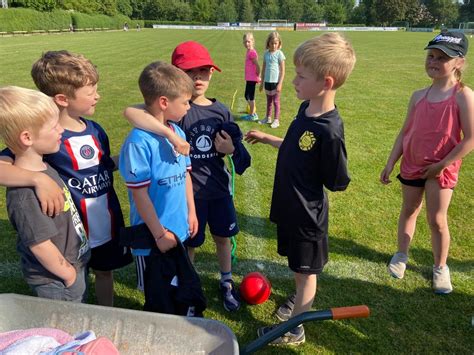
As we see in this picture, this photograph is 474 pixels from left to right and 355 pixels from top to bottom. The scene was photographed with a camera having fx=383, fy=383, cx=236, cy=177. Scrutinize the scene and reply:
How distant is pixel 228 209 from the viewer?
295 cm

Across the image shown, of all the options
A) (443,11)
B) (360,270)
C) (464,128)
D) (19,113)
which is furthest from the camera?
(443,11)

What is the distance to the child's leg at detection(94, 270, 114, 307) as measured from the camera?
2.81m

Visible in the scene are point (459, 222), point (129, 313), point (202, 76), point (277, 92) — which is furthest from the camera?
point (277, 92)

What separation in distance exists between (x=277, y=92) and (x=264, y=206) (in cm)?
399

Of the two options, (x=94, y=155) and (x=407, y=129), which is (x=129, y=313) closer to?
(x=94, y=155)

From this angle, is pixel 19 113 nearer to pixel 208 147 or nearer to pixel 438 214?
pixel 208 147

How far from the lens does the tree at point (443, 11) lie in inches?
3767

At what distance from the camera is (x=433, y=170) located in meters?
2.93

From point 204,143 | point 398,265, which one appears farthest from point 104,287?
point 398,265

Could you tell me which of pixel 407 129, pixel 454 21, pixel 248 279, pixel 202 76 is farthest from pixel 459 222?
pixel 454 21

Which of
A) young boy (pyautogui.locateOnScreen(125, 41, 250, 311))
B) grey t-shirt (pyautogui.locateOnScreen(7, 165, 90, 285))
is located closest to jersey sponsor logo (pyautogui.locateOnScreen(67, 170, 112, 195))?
grey t-shirt (pyautogui.locateOnScreen(7, 165, 90, 285))

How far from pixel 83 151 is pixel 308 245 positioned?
5.06 feet

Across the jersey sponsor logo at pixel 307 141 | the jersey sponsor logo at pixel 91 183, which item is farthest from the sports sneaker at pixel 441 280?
the jersey sponsor logo at pixel 91 183

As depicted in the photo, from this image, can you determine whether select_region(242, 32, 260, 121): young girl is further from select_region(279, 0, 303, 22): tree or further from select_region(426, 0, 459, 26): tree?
select_region(426, 0, 459, 26): tree
